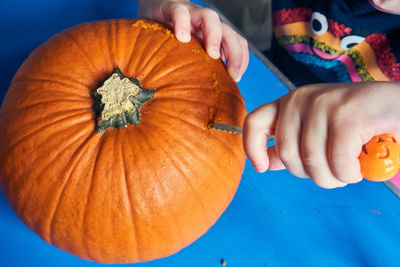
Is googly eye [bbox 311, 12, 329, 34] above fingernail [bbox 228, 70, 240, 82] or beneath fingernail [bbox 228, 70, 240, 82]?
beneath

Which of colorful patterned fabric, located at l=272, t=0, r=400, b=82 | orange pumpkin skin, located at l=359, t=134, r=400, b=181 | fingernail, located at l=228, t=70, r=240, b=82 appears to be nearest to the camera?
orange pumpkin skin, located at l=359, t=134, r=400, b=181

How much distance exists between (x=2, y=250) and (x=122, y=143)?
44 centimetres

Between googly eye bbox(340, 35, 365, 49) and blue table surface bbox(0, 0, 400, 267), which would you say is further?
googly eye bbox(340, 35, 365, 49)

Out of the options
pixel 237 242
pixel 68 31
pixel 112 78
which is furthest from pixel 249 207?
pixel 68 31

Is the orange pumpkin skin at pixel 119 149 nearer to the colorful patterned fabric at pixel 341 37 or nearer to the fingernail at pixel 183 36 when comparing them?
the fingernail at pixel 183 36

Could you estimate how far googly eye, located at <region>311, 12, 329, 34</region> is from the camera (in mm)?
1004

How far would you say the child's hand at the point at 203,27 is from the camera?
2.14 ft

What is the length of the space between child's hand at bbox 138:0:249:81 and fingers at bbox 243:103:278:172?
20 centimetres

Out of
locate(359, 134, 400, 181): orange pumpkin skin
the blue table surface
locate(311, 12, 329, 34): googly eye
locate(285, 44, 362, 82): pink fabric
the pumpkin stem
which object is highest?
the pumpkin stem

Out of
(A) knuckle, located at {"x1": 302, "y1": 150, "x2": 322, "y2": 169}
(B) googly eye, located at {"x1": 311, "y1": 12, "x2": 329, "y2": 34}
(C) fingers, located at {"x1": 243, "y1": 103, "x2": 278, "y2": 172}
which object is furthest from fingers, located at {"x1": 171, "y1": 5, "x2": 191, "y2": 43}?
(B) googly eye, located at {"x1": 311, "y1": 12, "x2": 329, "y2": 34}

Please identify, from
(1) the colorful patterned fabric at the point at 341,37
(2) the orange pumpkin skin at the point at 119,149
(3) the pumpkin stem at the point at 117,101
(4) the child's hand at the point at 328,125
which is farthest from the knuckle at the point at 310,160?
(1) the colorful patterned fabric at the point at 341,37

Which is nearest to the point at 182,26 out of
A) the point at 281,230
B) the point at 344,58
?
the point at 281,230

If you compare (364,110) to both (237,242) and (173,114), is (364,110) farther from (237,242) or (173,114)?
(237,242)

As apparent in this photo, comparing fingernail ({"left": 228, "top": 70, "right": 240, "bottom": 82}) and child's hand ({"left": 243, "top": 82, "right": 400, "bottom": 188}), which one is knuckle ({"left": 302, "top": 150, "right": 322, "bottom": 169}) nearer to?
child's hand ({"left": 243, "top": 82, "right": 400, "bottom": 188})
